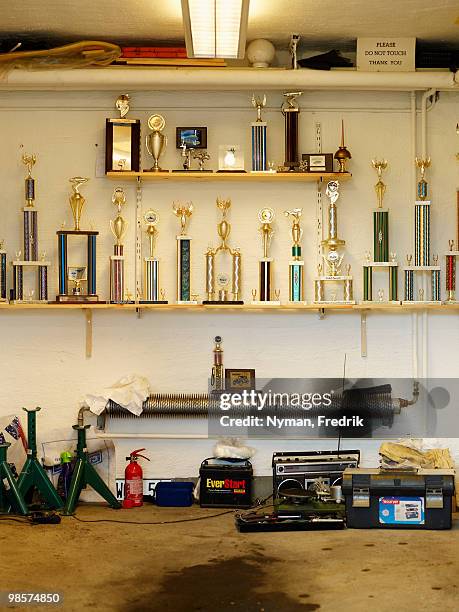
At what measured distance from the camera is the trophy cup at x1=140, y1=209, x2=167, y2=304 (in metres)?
6.35

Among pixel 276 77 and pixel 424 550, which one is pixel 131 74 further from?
pixel 424 550

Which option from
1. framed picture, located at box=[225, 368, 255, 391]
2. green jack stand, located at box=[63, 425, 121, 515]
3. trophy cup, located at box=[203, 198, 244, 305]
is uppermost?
trophy cup, located at box=[203, 198, 244, 305]

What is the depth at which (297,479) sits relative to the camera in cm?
604

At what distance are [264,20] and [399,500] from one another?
10.1ft

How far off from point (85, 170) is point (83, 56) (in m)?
0.78

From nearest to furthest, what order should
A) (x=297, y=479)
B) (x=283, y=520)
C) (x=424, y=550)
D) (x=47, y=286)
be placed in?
(x=424, y=550) → (x=283, y=520) → (x=297, y=479) → (x=47, y=286)

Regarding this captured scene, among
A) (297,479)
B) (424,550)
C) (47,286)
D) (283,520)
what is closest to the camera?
(424,550)

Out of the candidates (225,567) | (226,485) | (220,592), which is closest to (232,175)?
(226,485)

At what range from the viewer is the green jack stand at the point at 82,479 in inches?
233

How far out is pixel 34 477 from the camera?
5883 millimetres

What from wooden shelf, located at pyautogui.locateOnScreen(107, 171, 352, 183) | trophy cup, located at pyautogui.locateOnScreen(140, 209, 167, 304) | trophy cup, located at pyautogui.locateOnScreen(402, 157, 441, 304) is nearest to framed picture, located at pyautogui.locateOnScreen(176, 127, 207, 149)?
wooden shelf, located at pyautogui.locateOnScreen(107, 171, 352, 183)

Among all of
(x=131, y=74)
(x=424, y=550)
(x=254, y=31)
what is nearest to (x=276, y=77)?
(x=254, y=31)

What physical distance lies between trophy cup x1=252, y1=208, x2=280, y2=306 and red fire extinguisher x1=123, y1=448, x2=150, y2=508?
4.46 ft

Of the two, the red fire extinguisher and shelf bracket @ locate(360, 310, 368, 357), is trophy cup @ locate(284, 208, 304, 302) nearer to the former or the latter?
shelf bracket @ locate(360, 310, 368, 357)
